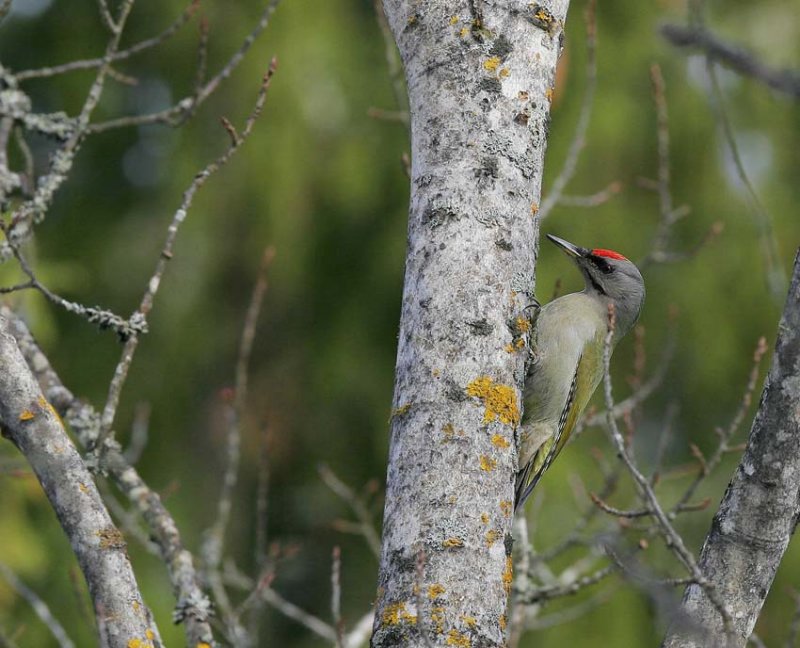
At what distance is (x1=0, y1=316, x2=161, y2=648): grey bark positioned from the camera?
2.60 m

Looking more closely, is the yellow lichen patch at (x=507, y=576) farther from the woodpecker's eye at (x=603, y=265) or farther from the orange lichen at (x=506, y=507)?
the woodpecker's eye at (x=603, y=265)

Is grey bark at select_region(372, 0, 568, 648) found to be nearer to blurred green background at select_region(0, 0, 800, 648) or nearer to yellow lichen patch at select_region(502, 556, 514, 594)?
yellow lichen patch at select_region(502, 556, 514, 594)

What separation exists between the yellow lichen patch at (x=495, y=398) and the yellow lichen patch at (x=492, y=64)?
892 millimetres

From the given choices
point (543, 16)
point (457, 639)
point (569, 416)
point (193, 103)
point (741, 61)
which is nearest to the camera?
point (741, 61)

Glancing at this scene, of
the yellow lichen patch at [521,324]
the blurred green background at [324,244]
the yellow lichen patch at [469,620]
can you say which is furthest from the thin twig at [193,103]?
the blurred green background at [324,244]

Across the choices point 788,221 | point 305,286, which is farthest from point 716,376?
point 305,286

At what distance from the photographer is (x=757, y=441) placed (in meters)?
2.56

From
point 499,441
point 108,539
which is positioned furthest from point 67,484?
point 499,441

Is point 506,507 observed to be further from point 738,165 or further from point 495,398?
point 738,165

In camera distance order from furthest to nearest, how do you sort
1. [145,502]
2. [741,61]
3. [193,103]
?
[193,103] < [145,502] < [741,61]

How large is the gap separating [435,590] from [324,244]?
5.54 meters

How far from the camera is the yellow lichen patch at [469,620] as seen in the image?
2492mm

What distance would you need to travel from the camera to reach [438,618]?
2486mm

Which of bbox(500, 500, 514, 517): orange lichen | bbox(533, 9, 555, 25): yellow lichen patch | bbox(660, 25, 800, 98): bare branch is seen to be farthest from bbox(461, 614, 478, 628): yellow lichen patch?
bbox(533, 9, 555, 25): yellow lichen patch
